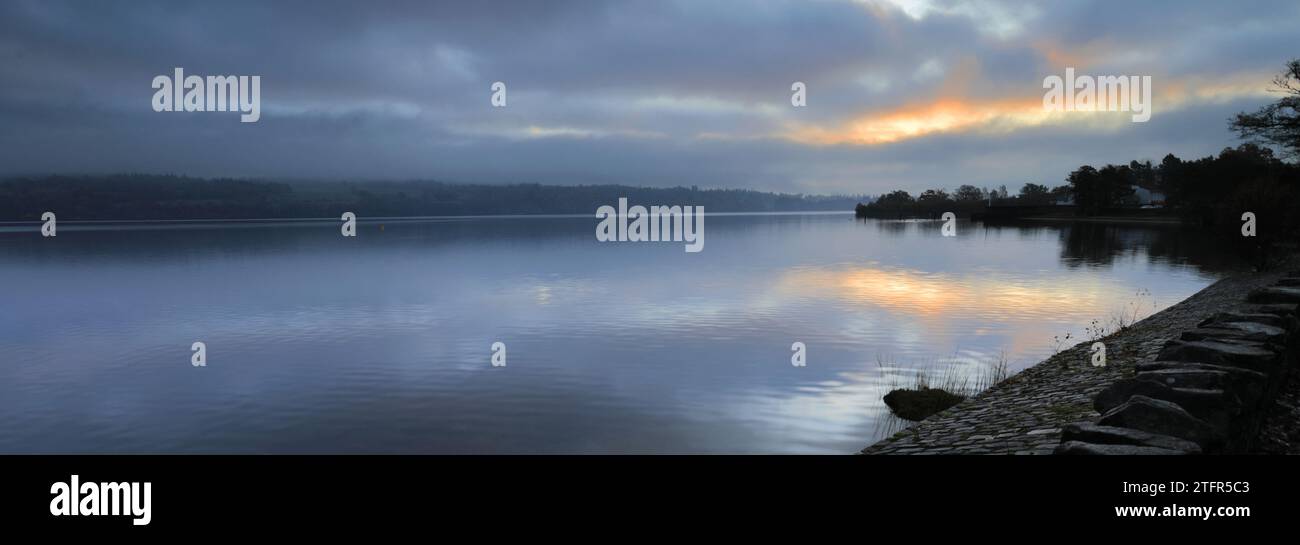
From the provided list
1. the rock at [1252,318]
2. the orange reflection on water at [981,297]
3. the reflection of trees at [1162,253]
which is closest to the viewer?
the rock at [1252,318]

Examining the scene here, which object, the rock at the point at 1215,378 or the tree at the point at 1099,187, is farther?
the tree at the point at 1099,187

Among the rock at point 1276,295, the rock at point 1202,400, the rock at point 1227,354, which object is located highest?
the rock at point 1276,295

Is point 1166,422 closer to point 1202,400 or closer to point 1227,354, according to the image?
point 1202,400

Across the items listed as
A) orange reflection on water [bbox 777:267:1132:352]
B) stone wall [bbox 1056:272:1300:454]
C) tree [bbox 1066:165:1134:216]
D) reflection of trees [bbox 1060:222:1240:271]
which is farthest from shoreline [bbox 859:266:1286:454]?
tree [bbox 1066:165:1134:216]

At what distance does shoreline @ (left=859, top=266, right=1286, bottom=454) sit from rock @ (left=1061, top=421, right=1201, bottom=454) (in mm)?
1886

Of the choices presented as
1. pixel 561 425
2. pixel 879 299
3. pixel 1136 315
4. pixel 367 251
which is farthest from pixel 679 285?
pixel 367 251

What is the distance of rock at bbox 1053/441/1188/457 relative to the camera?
665cm

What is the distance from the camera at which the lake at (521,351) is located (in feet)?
52.9

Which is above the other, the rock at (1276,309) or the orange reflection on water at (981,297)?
the rock at (1276,309)

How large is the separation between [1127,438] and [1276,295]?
439 inches

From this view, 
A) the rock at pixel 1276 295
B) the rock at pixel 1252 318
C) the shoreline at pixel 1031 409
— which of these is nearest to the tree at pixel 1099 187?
the shoreline at pixel 1031 409

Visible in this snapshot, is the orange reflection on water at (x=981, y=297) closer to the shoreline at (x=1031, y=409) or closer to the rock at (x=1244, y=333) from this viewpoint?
the shoreline at (x=1031, y=409)

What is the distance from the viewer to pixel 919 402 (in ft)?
53.9
